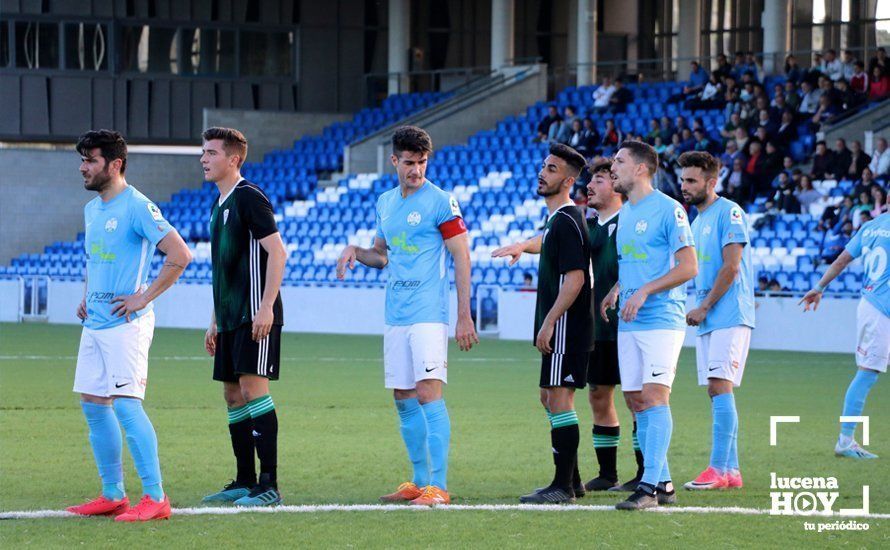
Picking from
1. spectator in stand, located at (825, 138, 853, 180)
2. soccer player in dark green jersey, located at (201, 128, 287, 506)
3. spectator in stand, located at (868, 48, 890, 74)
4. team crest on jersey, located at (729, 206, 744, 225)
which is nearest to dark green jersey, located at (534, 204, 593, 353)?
team crest on jersey, located at (729, 206, 744, 225)

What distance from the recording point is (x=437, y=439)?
803 centimetres

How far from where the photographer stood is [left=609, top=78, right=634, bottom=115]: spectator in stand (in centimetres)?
3164

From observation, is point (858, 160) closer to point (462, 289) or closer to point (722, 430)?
point (722, 430)

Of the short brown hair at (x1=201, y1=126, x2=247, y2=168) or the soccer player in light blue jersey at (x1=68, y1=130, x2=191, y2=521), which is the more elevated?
the short brown hair at (x1=201, y1=126, x2=247, y2=168)

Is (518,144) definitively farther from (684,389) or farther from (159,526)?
(159,526)

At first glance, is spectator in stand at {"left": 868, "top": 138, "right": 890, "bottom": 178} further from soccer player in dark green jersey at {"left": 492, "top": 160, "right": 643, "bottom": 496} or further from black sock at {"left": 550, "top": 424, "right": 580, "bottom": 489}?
black sock at {"left": 550, "top": 424, "right": 580, "bottom": 489}

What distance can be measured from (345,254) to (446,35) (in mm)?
33620

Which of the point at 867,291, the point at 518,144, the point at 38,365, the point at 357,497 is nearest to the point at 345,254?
the point at 357,497

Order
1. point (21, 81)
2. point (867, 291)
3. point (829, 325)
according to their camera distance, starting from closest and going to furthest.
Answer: point (867, 291)
point (829, 325)
point (21, 81)

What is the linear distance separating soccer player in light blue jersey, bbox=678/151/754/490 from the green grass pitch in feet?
1.17

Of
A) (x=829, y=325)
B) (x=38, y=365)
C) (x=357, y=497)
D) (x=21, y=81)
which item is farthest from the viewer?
(x=21, y=81)

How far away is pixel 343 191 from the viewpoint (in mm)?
34062

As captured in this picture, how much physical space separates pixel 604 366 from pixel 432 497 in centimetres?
160

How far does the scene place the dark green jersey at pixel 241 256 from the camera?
7.95 m
